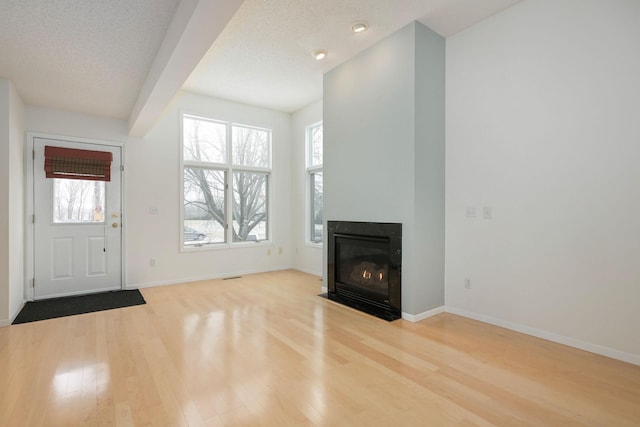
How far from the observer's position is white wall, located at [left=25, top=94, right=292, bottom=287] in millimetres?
4578

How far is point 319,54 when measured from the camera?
3.89 m

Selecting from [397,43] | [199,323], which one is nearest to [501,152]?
[397,43]

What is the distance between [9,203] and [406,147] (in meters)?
4.28

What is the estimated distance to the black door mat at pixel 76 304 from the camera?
364 centimetres

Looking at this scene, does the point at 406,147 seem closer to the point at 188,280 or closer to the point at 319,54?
the point at 319,54

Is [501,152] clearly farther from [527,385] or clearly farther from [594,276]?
[527,385]

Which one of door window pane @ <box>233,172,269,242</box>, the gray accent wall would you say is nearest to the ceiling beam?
the gray accent wall

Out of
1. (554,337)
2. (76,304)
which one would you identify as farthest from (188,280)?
(554,337)

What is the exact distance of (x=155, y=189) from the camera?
5016 mm

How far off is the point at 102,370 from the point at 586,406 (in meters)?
3.28

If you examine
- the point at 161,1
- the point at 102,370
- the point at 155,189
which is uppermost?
the point at 161,1

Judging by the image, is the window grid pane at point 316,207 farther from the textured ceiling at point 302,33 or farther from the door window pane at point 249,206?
the textured ceiling at point 302,33

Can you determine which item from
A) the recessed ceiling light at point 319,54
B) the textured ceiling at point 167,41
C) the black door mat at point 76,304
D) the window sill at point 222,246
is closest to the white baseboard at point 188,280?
the black door mat at point 76,304

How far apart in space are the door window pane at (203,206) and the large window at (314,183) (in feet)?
5.13
